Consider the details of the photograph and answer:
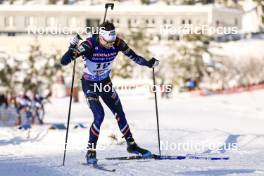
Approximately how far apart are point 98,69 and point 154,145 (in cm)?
375

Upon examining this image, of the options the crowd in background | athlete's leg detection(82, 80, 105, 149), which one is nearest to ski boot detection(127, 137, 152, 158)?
athlete's leg detection(82, 80, 105, 149)

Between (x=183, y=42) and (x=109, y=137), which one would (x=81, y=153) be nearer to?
(x=109, y=137)

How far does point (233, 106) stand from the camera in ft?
96.0

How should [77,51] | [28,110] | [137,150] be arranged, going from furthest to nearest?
[28,110], [137,150], [77,51]

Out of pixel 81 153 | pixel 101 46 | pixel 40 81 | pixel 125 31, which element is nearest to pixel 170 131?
pixel 81 153

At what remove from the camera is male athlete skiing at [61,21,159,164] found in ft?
31.1

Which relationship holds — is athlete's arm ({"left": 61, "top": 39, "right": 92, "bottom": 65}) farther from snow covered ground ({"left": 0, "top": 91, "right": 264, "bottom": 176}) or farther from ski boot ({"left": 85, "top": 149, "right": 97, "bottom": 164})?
snow covered ground ({"left": 0, "top": 91, "right": 264, "bottom": 176})

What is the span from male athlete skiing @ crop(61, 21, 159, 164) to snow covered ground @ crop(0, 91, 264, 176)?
1.35ft

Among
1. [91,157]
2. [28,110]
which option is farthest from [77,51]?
[28,110]

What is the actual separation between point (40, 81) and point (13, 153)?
3458 cm

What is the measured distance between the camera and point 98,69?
31.9 feet

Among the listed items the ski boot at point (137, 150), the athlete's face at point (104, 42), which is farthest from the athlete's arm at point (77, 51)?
the ski boot at point (137, 150)

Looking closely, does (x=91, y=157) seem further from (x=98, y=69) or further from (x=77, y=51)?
(x=77, y=51)

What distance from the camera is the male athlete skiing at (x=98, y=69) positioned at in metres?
9.49
